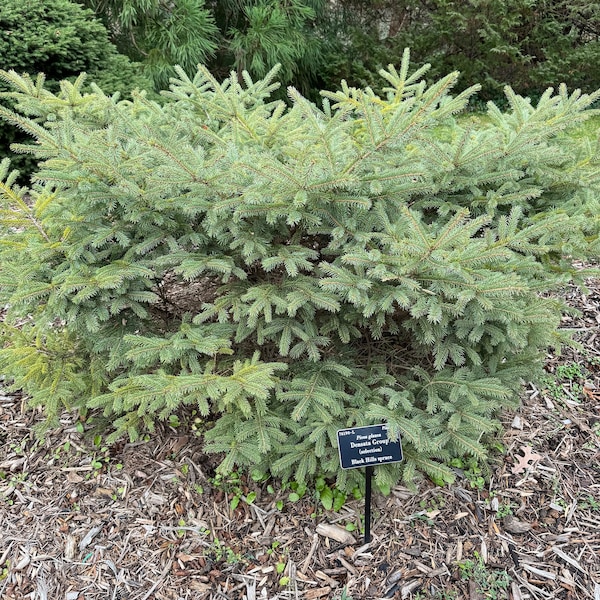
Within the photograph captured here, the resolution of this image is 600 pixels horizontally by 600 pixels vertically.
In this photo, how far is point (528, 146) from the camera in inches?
86.1

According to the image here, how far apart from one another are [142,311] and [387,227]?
3.53 feet

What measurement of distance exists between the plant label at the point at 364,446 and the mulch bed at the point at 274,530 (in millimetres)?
471

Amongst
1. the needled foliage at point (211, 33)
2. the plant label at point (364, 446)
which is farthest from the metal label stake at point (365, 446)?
the needled foliage at point (211, 33)

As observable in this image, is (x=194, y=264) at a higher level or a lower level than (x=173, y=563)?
higher

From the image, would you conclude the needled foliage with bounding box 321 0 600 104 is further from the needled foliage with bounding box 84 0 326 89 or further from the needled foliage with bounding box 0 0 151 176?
the needled foliage with bounding box 0 0 151 176

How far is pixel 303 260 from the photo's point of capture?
1973 mm

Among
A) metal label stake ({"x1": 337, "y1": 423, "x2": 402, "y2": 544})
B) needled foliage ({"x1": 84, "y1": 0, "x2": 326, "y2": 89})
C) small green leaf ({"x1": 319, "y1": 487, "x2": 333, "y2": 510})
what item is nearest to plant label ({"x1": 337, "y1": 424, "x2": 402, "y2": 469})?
metal label stake ({"x1": 337, "y1": 423, "x2": 402, "y2": 544})

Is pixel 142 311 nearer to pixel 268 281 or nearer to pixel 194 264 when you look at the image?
pixel 194 264

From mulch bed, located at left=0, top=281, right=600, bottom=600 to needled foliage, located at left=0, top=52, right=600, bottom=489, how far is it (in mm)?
237

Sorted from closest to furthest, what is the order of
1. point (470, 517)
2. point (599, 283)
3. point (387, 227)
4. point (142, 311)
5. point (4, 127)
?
point (387, 227) < point (142, 311) < point (470, 517) < point (599, 283) < point (4, 127)

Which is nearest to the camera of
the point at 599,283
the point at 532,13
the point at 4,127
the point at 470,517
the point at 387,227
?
the point at 387,227

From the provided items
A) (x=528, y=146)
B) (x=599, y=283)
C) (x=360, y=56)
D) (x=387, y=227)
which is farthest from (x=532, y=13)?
(x=387, y=227)

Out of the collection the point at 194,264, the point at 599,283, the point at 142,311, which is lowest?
the point at 599,283

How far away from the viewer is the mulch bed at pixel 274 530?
214 cm
